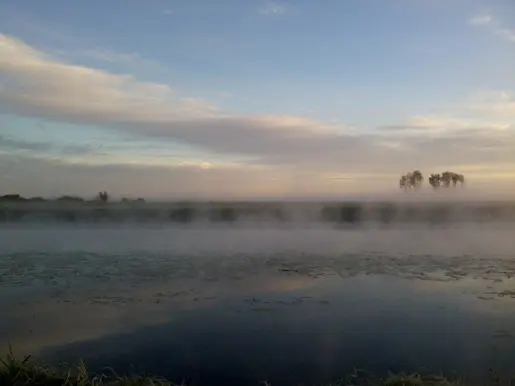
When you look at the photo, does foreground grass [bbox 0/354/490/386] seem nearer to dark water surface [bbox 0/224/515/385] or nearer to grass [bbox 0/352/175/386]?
grass [bbox 0/352/175/386]

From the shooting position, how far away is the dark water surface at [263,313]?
688 centimetres

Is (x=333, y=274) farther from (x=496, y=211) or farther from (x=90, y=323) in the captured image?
(x=496, y=211)

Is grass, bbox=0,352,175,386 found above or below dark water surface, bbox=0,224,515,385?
above

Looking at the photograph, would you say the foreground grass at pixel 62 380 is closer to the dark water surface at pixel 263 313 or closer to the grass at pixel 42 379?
the grass at pixel 42 379

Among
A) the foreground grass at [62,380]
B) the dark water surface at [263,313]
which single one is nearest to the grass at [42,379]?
the foreground grass at [62,380]

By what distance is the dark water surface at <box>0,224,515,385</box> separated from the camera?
6.88m

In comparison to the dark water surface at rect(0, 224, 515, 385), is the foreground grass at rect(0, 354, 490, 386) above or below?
above

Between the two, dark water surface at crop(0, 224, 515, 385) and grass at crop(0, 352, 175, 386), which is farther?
dark water surface at crop(0, 224, 515, 385)

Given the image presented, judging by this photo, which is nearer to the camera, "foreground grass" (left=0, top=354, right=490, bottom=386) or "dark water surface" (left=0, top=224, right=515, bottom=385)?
"foreground grass" (left=0, top=354, right=490, bottom=386)

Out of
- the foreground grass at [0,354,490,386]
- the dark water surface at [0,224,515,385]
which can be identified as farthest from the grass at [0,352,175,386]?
the dark water surface at [0,224,515,385]

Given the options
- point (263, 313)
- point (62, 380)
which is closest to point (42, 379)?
point (62, 380)

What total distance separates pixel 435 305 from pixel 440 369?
3.45 meters

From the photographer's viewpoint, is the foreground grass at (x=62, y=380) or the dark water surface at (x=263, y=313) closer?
the foreground grass at (x=62, y=380)

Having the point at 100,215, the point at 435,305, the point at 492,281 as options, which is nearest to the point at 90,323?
the point at 435,305
